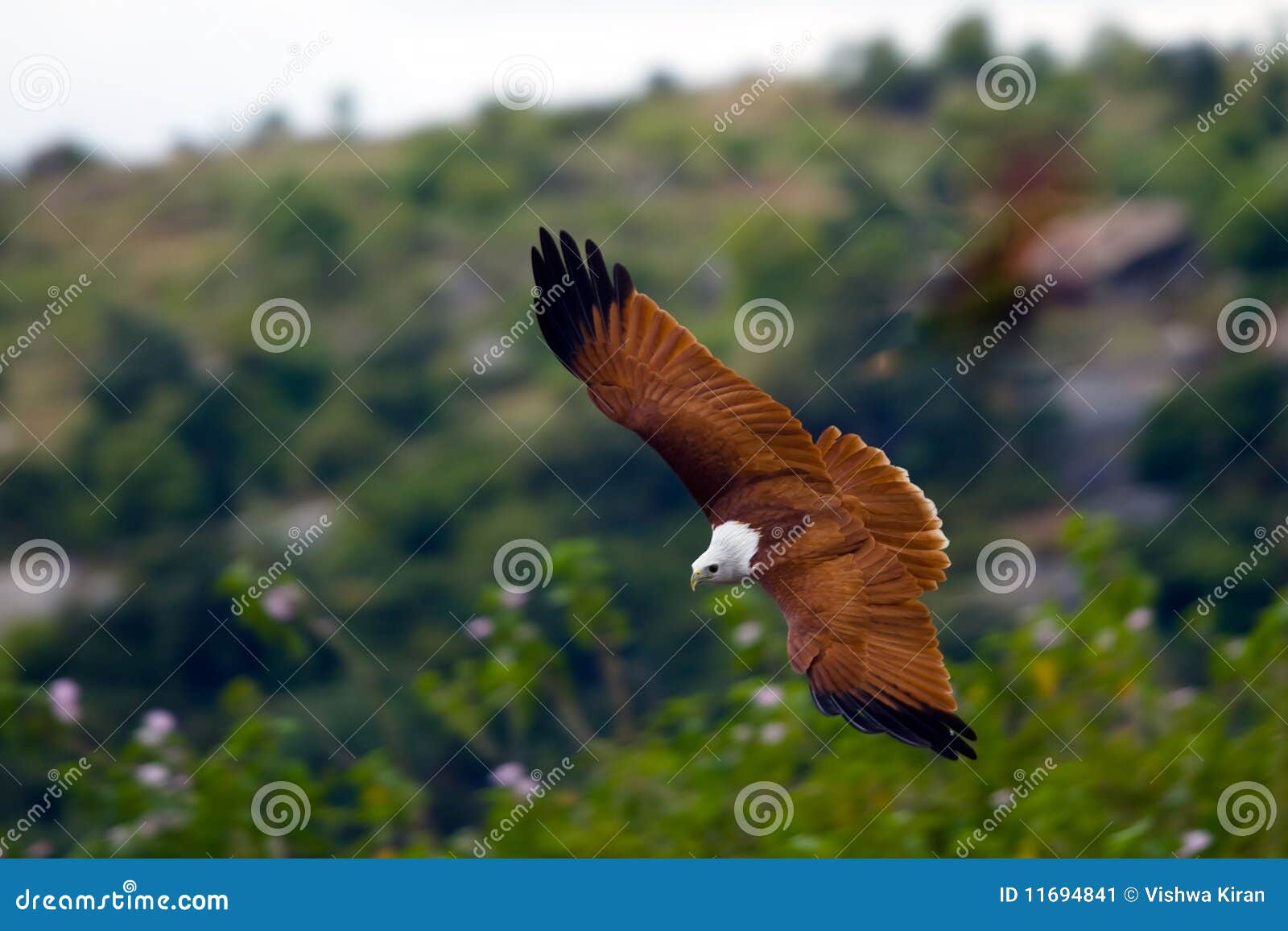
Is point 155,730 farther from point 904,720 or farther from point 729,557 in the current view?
point 904,720

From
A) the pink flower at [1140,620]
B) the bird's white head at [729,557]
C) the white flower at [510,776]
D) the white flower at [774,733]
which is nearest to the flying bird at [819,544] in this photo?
the bird's white head at [729,557]

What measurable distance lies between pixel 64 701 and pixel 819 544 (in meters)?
2.67

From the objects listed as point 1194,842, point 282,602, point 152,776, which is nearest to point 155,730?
point 152,776

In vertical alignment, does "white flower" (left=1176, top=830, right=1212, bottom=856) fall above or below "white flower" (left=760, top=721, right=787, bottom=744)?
below

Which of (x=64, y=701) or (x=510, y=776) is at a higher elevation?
(x=64, y=701)

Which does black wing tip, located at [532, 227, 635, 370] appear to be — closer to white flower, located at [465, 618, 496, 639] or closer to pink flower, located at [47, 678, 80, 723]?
white flower, located at [465, 618, 496, 639]

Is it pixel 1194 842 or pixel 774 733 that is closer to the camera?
pixel 1194 842

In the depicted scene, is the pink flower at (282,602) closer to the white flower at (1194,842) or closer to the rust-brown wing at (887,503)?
the rust-brown wing at (887,503)

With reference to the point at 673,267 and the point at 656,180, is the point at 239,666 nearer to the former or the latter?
the point at 673,267

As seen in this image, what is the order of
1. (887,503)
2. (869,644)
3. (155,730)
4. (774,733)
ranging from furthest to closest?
(155,730)
(774,733)
(887,503)
(869,644)

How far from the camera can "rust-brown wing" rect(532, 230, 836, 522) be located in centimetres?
416

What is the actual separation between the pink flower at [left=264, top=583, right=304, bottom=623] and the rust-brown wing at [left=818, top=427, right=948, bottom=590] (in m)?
1.92

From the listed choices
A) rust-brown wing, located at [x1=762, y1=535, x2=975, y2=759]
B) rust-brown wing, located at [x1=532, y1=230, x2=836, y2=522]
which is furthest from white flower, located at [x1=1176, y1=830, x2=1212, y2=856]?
rust-brown wing, located at [x1=532, y1=230, x2=836, y2=522]

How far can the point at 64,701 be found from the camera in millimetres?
5223
